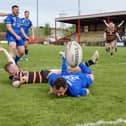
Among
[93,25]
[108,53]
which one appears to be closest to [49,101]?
[108,53]

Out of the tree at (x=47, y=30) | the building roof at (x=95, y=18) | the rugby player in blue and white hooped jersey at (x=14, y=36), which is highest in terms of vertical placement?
the building roof at (x=95, y=18)

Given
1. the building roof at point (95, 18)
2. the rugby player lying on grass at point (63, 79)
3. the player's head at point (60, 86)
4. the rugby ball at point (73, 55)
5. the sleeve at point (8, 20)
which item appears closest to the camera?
the player's head at point (60, 86)

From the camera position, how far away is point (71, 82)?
795 cm

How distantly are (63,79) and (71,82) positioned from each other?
1.29 ft

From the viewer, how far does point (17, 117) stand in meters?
6.45

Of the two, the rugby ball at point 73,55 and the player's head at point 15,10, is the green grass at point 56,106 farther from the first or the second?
the player's head at point 15,10

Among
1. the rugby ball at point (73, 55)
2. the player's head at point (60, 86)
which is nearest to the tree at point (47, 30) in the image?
the rugby ball at point (73, 55)

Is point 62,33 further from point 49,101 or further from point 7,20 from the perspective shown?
point 49,101

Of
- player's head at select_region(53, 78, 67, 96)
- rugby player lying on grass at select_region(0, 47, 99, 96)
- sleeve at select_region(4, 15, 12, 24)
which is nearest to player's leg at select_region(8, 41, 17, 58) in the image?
sleeve at select_region(4, 15, 12, 24)

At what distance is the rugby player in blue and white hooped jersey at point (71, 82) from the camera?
759 centimetres

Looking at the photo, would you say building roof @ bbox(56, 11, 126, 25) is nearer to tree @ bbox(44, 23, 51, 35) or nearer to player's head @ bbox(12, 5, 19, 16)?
tree @ bbox(44, 23, 51, 35)

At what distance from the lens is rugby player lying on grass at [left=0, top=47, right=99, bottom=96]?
766cm

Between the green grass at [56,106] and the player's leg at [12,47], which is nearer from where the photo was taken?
the green grass at [56,106]

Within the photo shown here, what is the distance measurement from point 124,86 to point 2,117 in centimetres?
367
